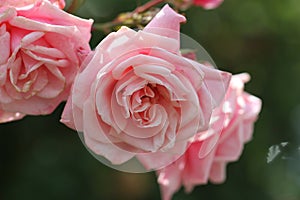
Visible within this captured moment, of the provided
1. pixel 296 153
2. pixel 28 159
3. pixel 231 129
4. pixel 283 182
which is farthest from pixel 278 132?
pixel 231 129

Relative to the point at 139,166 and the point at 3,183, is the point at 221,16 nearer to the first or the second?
the point at 3,183

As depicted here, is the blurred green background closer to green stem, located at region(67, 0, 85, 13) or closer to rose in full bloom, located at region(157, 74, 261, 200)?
rose in full bloom, located at region(157, 74, 261, 200)

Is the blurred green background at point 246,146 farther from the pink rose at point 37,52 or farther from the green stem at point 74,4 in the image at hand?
the pink rose at point 37,52

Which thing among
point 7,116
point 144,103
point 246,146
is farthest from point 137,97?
point 246,146

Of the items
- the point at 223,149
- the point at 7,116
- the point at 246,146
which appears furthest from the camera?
the point at 246,146

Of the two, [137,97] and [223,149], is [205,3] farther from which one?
[137,97]

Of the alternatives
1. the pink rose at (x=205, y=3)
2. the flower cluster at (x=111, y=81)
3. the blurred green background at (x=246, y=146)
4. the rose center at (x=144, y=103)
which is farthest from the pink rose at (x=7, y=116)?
the blurred green background at (x=246, y=146)

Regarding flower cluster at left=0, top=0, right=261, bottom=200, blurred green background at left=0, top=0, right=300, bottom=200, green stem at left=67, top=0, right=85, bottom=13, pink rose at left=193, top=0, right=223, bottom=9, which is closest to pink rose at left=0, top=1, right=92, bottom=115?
flower cluster at left=0, top=0, right=261, bottom=200
